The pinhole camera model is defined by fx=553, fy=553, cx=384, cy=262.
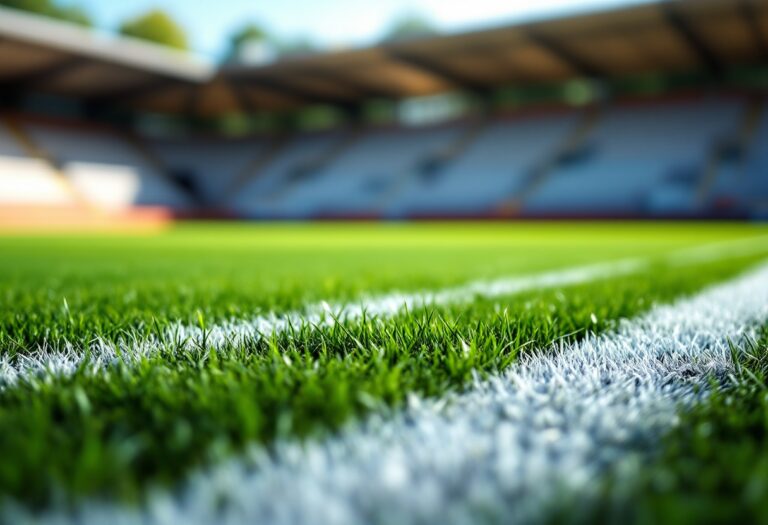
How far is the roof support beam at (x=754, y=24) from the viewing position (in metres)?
17.1

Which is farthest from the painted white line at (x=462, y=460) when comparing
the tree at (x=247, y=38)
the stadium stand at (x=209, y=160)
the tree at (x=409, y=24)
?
the tree at (x=247, y=38)

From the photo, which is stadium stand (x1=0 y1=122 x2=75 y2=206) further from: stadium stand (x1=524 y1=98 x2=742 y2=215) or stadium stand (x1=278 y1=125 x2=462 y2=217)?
stadium stand (x1=524 y1=98 x2=742 y2=215)

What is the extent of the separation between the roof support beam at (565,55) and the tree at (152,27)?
30.3 metres

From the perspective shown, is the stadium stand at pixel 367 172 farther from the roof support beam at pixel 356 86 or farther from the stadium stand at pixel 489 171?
the roof support beam at pixel 356 86

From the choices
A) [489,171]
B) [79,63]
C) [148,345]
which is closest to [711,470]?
[148,345]

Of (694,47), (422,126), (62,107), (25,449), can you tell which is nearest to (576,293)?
(25,449)

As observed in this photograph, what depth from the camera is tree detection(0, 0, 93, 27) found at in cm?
3622

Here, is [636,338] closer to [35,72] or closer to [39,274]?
[39,274]

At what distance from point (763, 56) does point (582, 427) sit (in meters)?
27.2

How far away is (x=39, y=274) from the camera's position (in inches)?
148

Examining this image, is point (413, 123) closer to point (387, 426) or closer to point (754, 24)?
point (754, 24)

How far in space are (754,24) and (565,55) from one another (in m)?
6.32

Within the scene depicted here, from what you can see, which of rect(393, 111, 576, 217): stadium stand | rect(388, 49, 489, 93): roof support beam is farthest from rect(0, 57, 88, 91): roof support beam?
rect(393, 111, 576, 217): stadium stand

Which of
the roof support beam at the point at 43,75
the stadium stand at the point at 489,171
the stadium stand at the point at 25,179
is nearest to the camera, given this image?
the stadium stand at the point at 25,179
